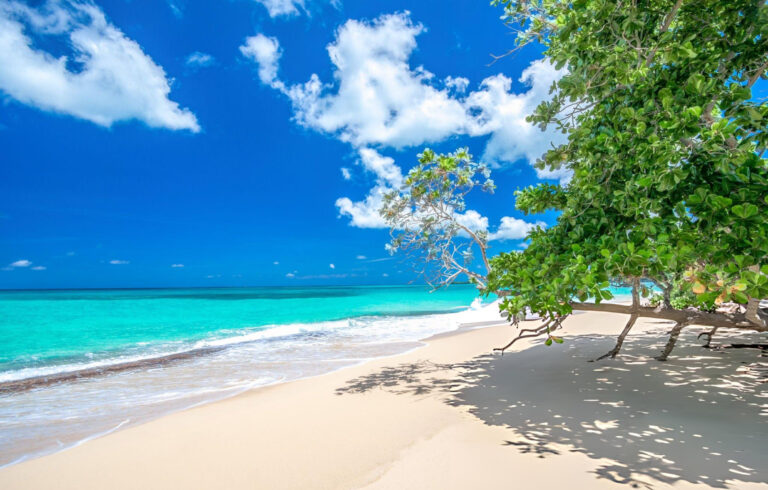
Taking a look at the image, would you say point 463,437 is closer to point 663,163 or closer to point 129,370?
point 663,163

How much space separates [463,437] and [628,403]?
2.60 m

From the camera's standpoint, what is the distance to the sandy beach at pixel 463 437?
3.38 meters

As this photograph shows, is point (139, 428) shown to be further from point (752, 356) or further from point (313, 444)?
point (752, 356)

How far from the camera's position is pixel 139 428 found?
16.9ft

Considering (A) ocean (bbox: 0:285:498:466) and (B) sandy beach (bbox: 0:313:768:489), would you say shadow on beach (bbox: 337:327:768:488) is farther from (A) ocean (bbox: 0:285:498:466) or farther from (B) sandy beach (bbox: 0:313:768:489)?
(A) ocean (bbox: 0:285:498:466)

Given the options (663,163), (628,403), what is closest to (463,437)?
(628,403)

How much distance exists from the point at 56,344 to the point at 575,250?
19.9 m

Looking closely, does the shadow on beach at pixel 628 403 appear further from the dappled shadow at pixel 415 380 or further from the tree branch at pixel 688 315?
the tree branch at pixel 688 315

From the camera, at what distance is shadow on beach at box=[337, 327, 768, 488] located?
3.41 meters

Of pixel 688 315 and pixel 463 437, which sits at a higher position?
pixel 688 315

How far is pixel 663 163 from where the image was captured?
2.97 metres

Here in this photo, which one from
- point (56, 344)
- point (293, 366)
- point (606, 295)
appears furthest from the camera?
point (56, 344)

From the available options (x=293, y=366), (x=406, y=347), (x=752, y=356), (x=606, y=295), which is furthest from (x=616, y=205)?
(x=406, y=347)

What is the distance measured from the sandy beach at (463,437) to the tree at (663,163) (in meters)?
1.40
